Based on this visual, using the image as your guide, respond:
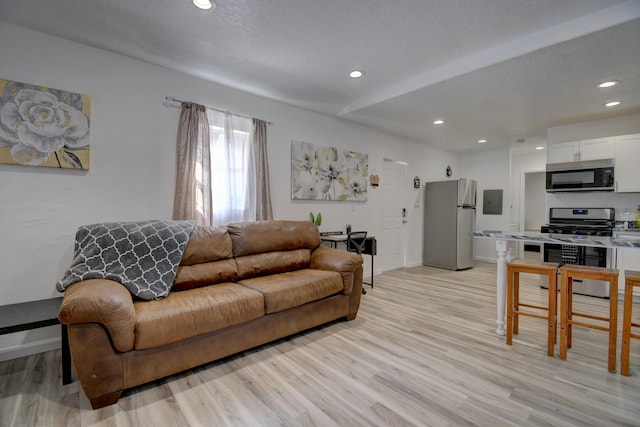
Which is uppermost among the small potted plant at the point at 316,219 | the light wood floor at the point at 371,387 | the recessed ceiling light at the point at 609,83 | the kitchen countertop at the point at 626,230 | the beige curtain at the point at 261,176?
the recessed ceiling light at the point at 609,83

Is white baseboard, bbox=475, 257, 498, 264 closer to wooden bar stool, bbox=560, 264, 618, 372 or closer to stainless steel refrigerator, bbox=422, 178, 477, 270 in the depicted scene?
stainless steel refrigerator, bbox=422, 178, 477, 270

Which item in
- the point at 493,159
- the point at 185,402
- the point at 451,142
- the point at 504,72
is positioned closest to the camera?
the point at 185,402

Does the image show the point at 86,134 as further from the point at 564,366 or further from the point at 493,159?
the point at 493,159

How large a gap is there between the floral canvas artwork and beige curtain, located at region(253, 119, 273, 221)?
463 mm

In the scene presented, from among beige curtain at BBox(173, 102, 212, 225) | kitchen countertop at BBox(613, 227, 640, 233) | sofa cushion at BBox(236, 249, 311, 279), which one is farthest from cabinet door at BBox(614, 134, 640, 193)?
beige curtain at BBox(173, 102, 212, 225)

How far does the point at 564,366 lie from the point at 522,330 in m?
0.64

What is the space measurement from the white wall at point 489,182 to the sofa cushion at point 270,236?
15.8 feet

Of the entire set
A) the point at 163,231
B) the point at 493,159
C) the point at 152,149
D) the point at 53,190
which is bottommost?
the point at 163,231

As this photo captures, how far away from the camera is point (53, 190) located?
2396 mm

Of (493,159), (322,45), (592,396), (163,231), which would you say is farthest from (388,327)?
(493,159)

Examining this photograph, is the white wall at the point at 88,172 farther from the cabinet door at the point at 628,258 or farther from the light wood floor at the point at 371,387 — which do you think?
the cabinet door at the point at 628,258

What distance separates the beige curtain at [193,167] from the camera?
2.93 metres

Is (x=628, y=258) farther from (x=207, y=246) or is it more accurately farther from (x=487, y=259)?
(x=207, y=246)

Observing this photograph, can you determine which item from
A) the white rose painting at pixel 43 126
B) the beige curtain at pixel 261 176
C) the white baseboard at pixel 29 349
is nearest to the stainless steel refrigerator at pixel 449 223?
the beige curtain at pixel 261 176
